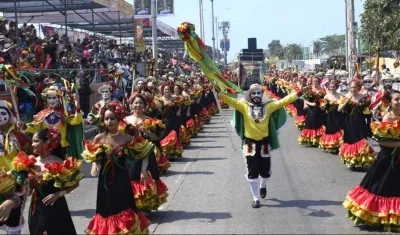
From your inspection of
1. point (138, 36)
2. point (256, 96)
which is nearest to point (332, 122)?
point (256, 96)

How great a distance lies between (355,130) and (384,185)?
16.8 ft

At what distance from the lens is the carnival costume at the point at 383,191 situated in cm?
810

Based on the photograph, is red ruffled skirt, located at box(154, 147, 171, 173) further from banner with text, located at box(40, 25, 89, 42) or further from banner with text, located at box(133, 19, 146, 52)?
banner with text, located at box(133, 19, 146, 52)

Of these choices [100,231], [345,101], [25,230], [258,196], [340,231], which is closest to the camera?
[100,231]

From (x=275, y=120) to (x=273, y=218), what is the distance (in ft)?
6.19

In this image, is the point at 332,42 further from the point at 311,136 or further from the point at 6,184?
the point at 6,184

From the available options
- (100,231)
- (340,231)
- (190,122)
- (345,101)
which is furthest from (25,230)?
(190,122)

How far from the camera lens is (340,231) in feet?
27.8

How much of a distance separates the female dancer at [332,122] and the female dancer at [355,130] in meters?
1.43

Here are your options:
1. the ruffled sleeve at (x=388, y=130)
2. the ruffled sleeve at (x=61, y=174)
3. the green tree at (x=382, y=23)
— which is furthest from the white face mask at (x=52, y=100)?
the green tree at (x=382, y=23)

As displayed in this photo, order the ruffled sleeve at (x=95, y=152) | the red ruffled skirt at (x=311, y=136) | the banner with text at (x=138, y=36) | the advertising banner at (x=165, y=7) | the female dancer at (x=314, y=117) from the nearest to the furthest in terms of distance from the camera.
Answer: the ruffled sleeve at (x=95, y=152)
the female dancer at (x=314, y=117)
the red ruffled skirt at (x=311, y=136)
the advertising banner at (x=165, y=7)
the banner with text at (x=138, y=36)

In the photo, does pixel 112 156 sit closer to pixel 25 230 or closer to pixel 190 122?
pixel 25 230

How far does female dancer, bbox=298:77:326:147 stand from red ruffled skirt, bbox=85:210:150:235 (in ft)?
33.4

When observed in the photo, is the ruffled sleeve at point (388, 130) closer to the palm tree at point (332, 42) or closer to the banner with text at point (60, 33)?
the banner with text at point (60, 33)
